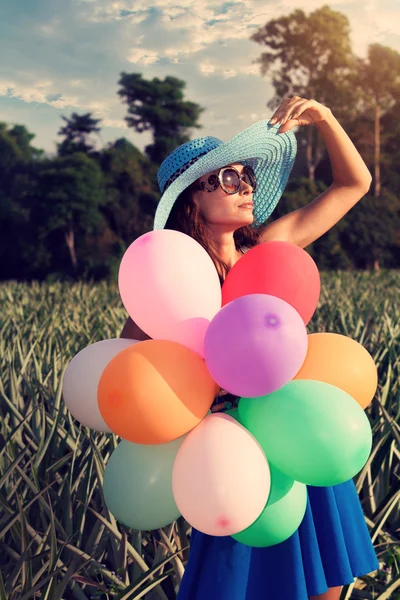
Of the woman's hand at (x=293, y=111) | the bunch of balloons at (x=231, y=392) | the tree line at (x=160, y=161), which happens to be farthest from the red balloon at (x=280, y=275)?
the tree line at (x=160, y=161)

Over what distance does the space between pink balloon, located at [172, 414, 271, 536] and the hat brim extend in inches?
24.2

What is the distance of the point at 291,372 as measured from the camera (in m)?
1.24

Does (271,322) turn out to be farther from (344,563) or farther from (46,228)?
(46,228)

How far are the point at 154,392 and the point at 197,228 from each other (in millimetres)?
579

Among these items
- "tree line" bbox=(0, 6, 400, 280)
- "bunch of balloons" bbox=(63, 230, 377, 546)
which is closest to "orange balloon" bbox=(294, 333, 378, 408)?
"bunch of balloons" bbox=(63, 230, 377, 546)

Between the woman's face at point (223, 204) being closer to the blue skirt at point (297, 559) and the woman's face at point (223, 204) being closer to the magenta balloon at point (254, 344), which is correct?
the magenta balloon at point (254, 344)

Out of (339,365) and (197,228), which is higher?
(197,228)

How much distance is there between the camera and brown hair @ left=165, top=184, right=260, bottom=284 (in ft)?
5.45

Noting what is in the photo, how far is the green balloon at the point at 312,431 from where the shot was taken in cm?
121

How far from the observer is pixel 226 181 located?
5.42 feet

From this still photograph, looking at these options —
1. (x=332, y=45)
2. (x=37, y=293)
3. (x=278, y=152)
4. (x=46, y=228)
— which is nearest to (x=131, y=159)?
(x=46, y=228)

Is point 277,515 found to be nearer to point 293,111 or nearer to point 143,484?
point 143,484

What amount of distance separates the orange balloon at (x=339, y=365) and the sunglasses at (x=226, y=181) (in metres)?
0.46

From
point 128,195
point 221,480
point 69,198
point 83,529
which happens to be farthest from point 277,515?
point 128,195
